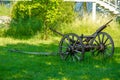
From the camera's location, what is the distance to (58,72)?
9922mm

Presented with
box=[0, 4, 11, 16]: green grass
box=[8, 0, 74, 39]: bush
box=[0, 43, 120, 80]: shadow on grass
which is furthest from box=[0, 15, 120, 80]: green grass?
box=[0, 4, 11, 16]: green grass

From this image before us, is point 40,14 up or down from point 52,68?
up

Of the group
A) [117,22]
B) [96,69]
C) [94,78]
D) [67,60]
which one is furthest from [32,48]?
[117,22]

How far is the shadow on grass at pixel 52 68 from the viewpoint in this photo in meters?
9.43

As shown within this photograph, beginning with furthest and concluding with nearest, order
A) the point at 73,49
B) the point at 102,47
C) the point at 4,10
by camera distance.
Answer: the point at 4,10, the point at 102,47, the point at 73,49

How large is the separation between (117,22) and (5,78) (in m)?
12.0

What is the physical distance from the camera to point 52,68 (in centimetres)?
1041

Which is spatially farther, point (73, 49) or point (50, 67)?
point (73, 49)

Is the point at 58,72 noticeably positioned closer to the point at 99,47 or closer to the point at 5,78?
the point at 5,78

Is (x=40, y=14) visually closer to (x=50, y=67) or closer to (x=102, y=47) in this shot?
(x=102, y=47)

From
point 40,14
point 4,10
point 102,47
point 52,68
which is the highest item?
point 4,10

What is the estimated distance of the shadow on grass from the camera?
30.9 feet

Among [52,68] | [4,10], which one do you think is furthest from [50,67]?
[4,10]

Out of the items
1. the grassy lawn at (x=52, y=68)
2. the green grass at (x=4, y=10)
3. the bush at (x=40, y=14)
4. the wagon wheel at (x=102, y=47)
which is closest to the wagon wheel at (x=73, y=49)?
the grassy lawn at (x=52, y=68)
